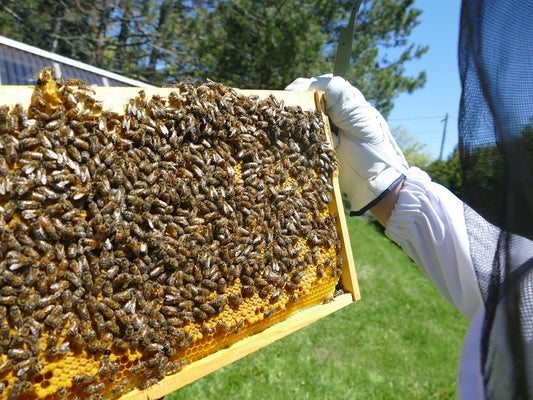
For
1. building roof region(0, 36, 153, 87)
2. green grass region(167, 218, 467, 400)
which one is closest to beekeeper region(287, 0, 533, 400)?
green grass region(167, 218, 467, 400)

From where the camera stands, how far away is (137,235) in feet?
6.63

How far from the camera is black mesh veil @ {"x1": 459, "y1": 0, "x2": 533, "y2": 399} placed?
4.37 ft

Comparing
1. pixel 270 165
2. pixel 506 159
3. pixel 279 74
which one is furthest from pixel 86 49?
pixel 506 159

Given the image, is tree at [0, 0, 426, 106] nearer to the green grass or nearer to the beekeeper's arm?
the green grass

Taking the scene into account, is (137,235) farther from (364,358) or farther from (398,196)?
(364,358)

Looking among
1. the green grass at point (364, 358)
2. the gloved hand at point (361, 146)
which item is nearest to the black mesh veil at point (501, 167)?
the gloved hand at point (361, 146)

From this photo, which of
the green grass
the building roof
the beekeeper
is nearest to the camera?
the beekeeper

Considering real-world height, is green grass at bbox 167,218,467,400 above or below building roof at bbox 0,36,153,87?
below

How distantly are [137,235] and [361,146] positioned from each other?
78.7 inches

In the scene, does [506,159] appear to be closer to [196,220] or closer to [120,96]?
[196,220]

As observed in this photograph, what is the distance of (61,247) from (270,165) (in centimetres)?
139

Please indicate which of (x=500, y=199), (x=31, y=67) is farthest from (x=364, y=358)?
(x=31, y=67)

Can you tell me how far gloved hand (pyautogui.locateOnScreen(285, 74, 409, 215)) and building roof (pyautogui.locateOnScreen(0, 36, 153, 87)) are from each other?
4.93 metres

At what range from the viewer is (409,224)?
2926 millimetres
